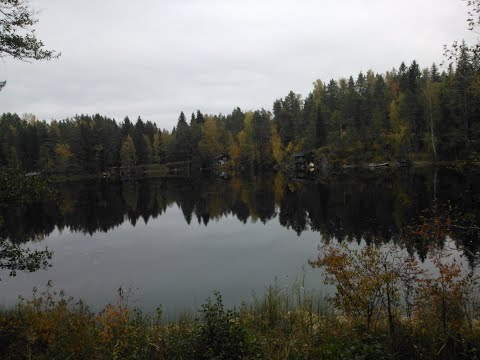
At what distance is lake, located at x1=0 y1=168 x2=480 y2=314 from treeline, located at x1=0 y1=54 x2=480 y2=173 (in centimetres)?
3467

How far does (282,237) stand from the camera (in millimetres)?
25297

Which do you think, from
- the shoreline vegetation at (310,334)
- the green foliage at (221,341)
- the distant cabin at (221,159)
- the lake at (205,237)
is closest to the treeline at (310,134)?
the distant cabin at (221,159)

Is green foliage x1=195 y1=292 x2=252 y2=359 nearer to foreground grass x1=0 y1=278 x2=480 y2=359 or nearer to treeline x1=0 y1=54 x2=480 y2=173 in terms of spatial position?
foreground grass x1=0 y1=278 x2=480 y2=359

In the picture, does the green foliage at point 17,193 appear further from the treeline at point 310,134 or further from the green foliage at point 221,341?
the treeline at point 310,134

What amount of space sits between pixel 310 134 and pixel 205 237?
73.9 m

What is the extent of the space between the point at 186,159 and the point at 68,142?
40.4m

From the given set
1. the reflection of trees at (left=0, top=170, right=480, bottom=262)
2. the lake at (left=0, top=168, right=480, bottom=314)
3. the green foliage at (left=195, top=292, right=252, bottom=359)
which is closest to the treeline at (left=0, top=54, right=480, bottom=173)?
the reflection of trees at (left=0, top=170, right=480, bottom=262)

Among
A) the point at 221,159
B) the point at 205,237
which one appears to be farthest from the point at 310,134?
the point at 205,237

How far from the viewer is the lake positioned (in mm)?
16719

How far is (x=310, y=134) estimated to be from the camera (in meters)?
95.4

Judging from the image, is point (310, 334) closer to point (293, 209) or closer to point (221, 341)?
point (221, 341)

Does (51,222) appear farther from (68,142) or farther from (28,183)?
(68,142)

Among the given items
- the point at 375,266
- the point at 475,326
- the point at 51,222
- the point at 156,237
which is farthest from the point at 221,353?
the point at 51,222

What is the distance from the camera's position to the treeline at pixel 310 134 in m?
70.3
